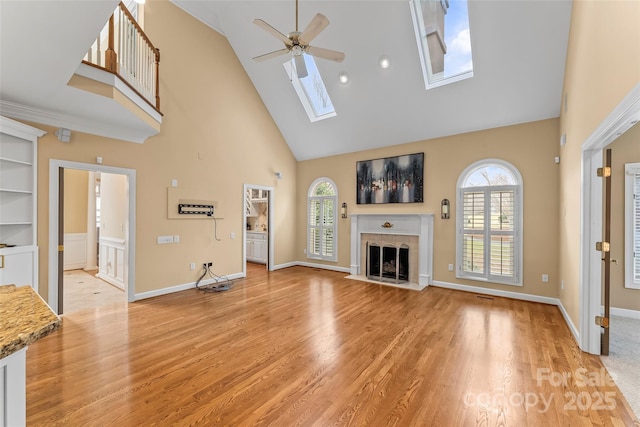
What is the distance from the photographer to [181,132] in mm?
5000

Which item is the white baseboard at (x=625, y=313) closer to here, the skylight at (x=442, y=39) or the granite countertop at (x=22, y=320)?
the skylight at (x=442, y=39)

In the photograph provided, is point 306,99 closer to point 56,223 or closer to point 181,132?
point 181,132

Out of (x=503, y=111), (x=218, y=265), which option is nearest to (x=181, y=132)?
(x=218, y=265)

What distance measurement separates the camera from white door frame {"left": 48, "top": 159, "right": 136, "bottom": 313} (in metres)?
3.65

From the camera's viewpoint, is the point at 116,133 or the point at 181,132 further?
the point at 181,132

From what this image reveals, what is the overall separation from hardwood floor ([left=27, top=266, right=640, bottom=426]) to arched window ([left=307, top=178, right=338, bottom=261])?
9.51 ft

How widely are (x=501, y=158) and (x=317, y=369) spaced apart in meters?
4.63

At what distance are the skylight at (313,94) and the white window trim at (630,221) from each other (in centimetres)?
485

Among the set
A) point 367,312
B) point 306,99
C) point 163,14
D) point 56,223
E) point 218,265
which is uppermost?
point 163,14

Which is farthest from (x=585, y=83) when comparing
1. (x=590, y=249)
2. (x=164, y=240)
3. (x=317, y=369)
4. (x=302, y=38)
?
(x=164, y=240)

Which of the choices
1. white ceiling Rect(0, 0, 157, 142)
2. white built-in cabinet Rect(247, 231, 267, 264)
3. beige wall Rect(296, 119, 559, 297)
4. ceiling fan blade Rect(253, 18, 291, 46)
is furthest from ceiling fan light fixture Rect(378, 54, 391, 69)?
white built-in cabinet Rect(247, 231, 267, 264)

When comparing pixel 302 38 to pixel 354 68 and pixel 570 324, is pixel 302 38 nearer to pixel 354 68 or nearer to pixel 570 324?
pixel 354 68

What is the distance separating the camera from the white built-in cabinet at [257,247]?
7938 millimetres

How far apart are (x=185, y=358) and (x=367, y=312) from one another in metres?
2.39
